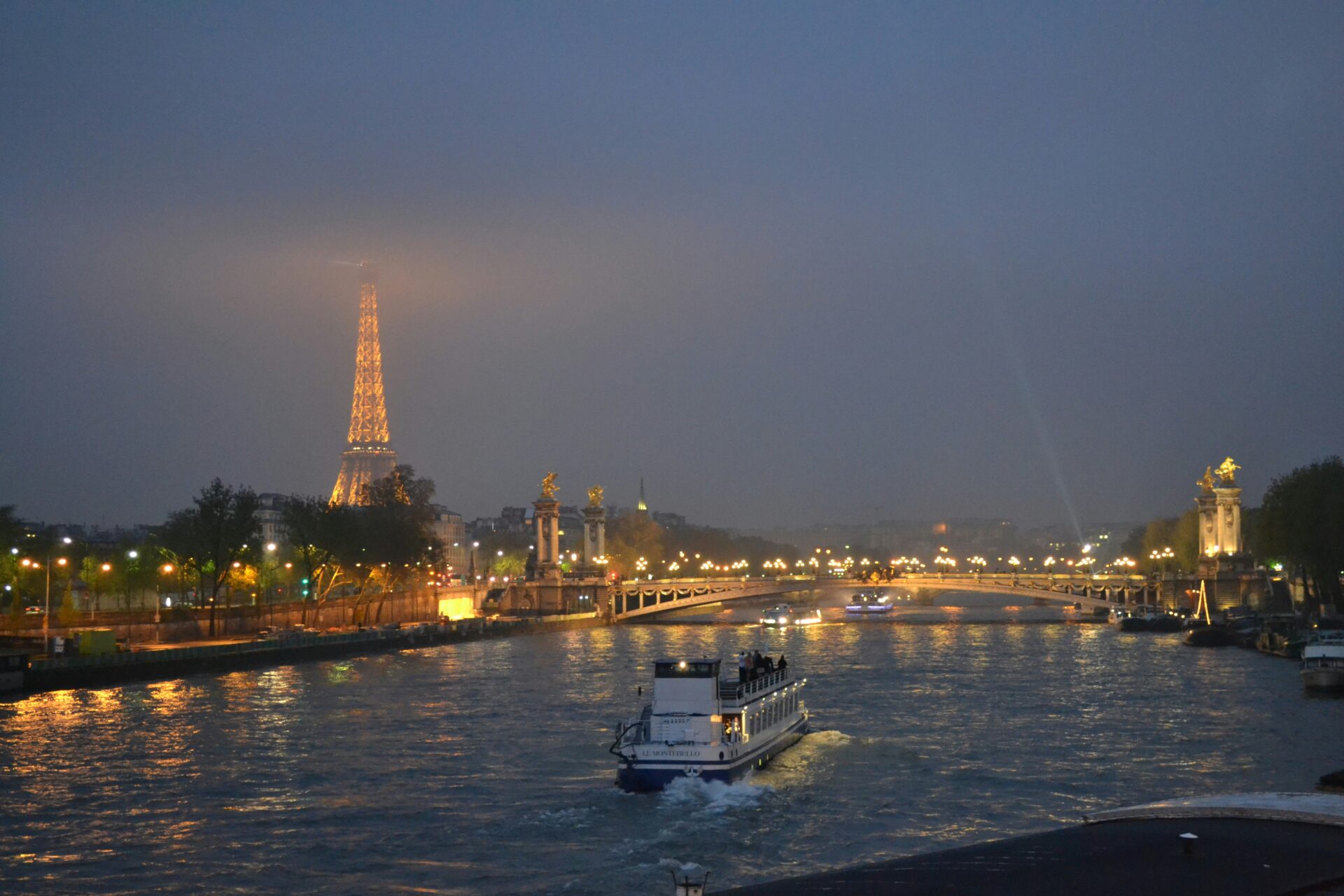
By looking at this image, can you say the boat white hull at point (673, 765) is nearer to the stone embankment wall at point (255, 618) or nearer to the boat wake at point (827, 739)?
the boat wake at point (827, 739)

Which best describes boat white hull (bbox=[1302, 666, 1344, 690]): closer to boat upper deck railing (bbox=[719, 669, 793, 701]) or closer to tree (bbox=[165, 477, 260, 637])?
boat upper deck railing (bbox=[719, 669, 793, 701])

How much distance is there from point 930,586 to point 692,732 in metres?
73.8

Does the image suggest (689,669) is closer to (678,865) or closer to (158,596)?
(678,865)

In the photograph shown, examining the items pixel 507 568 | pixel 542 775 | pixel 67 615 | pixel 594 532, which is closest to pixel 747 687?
pixel 542 775

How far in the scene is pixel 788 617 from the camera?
298ft

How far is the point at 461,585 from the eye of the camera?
4237 inches

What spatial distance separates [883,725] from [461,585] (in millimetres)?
75352

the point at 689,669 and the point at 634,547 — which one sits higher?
the point at 634,547

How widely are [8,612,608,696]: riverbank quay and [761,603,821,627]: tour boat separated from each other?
13.2 metres

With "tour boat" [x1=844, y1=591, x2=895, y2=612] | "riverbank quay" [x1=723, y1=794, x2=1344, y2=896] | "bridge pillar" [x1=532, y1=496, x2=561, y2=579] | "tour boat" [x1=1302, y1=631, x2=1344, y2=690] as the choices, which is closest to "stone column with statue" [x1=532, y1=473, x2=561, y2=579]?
"bridge pillar" [x1=532, y1=496, x2=561, y2=579]

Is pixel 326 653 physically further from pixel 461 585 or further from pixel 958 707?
pixel 461 585

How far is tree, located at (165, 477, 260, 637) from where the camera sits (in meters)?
64.2

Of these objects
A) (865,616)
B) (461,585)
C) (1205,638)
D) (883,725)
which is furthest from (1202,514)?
(883,725)

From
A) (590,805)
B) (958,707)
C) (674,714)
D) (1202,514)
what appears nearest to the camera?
(590,805)
